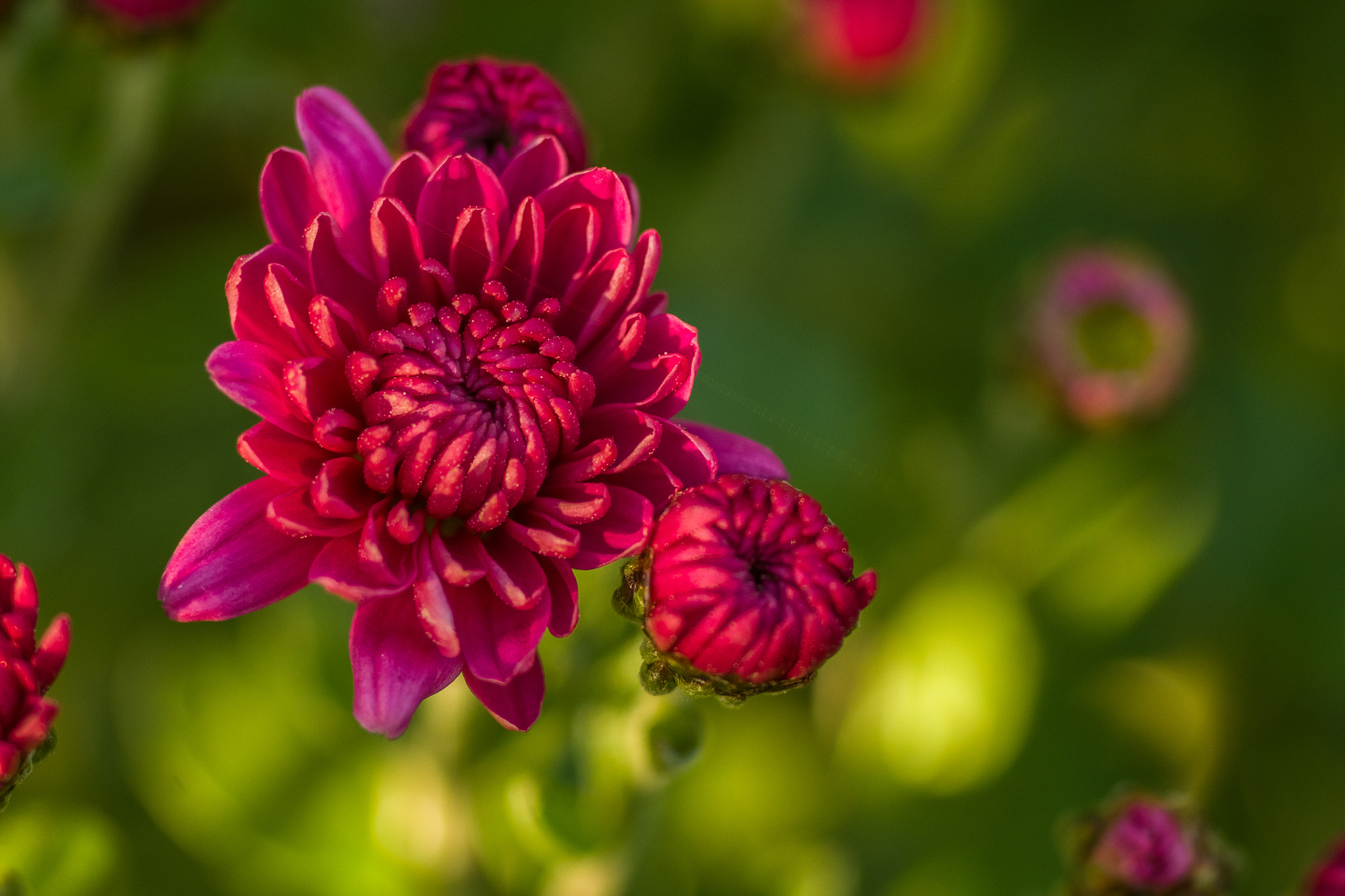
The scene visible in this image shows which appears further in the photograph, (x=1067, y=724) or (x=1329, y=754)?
(x=1329, y=754)

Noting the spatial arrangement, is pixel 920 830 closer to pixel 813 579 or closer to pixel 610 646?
pixel 610 646

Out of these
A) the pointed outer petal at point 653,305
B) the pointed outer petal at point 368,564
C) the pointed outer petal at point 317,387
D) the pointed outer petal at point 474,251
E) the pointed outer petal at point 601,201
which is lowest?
the pointed outer petal at point 368,564

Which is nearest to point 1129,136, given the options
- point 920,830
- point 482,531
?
point 920,830

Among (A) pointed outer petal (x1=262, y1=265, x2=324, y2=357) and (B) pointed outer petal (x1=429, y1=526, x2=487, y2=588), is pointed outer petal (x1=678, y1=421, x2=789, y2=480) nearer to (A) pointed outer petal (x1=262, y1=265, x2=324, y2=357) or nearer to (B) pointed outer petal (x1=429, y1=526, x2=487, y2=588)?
(B) pointed outer petal (x1=429, y1=526, x2=487, y2=588)

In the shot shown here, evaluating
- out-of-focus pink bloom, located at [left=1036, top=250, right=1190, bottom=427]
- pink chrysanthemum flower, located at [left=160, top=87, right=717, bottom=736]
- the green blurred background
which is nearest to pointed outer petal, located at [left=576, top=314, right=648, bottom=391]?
pink chrysanthemum flower, located at [left=160, top=87, right=717, bottom=736]

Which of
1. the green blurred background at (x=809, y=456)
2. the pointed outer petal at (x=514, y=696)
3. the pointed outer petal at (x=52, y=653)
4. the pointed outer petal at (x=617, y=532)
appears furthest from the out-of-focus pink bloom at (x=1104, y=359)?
the pointed outer petal at (x=52, y=653)

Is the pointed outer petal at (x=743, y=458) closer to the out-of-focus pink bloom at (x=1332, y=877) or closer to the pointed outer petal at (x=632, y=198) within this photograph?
the pointed outer petal at (x=632, y=198)
